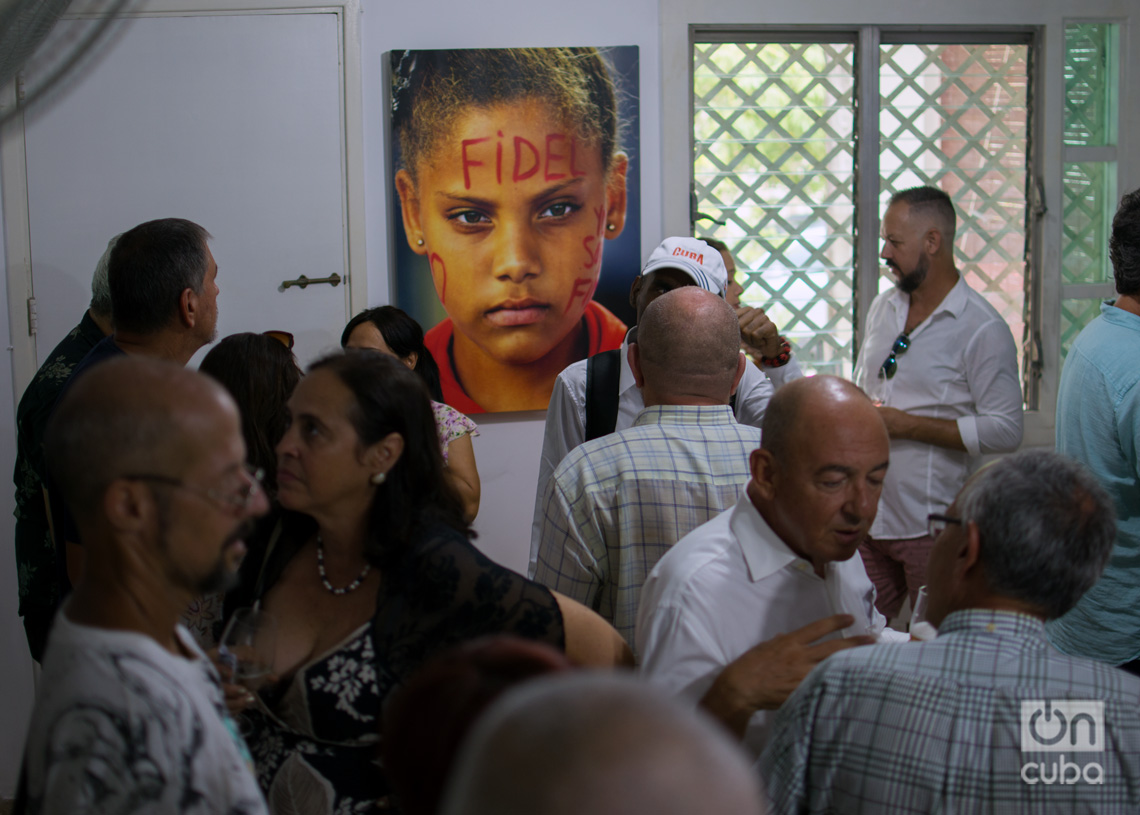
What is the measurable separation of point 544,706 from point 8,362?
350 centimetres

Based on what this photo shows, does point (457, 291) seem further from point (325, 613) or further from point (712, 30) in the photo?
point (325, 613)

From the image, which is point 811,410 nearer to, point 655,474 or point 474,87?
point 655,474

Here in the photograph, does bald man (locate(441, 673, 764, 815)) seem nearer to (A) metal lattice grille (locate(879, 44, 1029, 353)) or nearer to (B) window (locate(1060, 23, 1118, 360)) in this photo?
(A) metal lattice grille (locate(879, 44, 1029, 353))

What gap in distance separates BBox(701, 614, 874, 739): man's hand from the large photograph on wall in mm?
2289

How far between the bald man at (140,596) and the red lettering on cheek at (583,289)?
2515 millimetres

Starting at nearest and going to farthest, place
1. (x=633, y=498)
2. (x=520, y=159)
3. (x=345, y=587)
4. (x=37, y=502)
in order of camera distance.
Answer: (x=345, y=587) → (x=633, y=498) → (x=37, y=502) → (x=520, y=159)

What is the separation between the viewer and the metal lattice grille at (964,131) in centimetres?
379

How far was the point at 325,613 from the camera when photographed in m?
1.54

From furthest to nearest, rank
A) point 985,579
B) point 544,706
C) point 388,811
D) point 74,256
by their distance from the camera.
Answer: point 74,256
point 388,811
point 985,579
point 544,706

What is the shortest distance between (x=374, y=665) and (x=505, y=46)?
2669 mm

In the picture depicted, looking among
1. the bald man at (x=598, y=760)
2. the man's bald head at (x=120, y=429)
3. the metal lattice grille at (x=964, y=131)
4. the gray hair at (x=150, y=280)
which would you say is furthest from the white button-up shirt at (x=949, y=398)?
the bald man at (x=598, y=760)

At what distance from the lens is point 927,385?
3.29m

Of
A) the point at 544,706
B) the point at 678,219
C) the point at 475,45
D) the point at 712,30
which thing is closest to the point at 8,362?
the point at 475,45

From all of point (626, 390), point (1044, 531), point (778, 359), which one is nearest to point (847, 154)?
point (778, 359)
